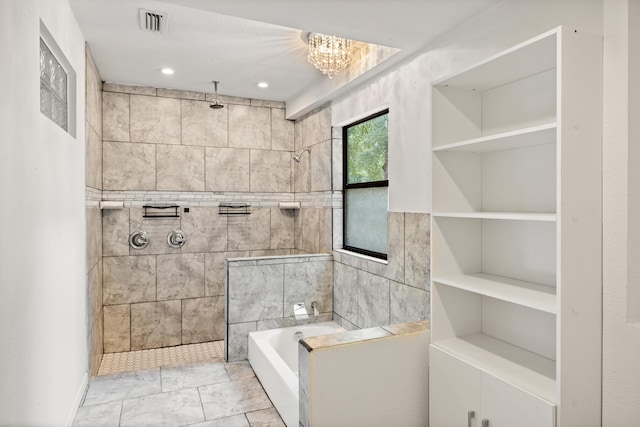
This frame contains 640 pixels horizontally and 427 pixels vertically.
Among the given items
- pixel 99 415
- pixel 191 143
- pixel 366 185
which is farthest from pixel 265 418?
pixel 191 143

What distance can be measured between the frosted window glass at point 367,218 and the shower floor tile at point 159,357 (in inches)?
68.2

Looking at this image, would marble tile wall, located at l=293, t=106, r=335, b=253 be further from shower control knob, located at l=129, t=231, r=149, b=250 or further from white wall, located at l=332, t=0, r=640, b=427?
white wall, located at l=332, t=0, r=640, b=427

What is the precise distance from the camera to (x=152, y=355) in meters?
3.94

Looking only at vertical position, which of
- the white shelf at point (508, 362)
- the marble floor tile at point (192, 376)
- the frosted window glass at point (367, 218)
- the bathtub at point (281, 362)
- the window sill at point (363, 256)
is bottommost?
the marble floor tile at point (192, 376)

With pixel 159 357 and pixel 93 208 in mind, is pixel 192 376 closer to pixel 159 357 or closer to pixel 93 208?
pixel 159 357

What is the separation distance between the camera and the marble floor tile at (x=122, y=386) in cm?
296

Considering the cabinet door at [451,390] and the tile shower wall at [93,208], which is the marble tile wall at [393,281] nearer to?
the cabinet door at [451,390]

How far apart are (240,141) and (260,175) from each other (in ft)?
1.44

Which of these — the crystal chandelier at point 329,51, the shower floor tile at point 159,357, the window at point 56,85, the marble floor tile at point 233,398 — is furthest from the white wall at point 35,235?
the crystal chandelier at point 329,51

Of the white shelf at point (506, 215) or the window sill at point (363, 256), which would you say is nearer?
the white shelf at point (506, 215)

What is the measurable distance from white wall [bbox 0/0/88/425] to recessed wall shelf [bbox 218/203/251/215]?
187cm

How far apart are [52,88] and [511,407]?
2733mm

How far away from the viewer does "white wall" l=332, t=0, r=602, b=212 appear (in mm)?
1783

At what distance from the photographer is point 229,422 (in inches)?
Result: 104
